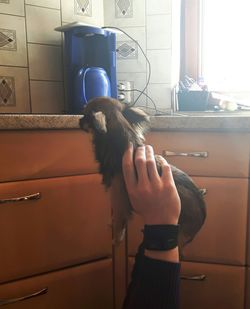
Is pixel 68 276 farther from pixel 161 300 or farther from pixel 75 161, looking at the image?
pixel 161 300

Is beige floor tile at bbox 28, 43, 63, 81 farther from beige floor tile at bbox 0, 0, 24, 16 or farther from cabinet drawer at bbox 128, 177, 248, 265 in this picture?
cabinet drawer at bbox 128, 177, 248, 265

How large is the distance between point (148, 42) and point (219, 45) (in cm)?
45

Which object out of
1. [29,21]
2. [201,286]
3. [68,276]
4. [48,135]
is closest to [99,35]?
[29,21]

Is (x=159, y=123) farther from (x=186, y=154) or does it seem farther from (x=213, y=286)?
(x=213, y=286)

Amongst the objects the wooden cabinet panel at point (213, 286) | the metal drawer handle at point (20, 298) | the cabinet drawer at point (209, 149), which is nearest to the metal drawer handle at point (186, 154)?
the cabinet drawer at point (209, 149)

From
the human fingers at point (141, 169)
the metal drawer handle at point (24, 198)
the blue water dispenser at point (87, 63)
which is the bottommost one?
the metal drawer handle at point (24, 198)

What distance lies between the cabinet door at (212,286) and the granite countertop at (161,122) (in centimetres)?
49

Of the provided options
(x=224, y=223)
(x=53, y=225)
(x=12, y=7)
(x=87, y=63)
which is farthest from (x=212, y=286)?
(x=12, y=7)

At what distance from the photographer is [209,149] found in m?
1.14

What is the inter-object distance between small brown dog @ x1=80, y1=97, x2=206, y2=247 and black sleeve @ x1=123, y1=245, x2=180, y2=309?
9.8 inches

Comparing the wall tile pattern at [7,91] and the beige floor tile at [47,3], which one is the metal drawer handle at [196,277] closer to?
the wall tile pattern at [7,91]

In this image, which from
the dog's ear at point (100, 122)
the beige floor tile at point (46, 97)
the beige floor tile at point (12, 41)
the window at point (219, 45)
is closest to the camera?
the dog's ear at point (100, 122)

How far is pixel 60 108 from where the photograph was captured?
169 centimetres

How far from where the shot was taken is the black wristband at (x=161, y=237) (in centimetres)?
55
